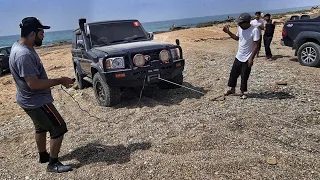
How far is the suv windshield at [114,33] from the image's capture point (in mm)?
7281

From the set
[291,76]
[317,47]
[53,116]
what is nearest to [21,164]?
[53,116]

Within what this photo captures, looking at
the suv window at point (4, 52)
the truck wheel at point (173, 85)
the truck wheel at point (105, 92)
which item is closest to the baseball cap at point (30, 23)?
the truck wheel at point (105, 92)

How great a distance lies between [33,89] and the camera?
12.0ft

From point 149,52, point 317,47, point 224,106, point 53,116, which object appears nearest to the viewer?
point 53,116

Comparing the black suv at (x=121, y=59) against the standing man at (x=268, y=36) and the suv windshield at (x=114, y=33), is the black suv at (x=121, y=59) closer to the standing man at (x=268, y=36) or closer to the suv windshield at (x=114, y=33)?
the suv windshield at (x=114, y=33)

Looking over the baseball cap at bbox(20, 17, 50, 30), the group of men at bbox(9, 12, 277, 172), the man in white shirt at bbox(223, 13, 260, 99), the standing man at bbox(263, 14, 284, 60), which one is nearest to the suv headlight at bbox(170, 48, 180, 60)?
the man in white shirt at bbox(223, 13, 260, 99)

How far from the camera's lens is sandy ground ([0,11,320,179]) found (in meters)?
3.71

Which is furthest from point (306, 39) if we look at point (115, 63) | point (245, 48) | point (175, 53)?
point (115, 63)

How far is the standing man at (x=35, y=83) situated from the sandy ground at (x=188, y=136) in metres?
0.54

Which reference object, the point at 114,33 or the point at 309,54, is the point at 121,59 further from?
the point at 309,54

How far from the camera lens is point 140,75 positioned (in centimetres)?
629

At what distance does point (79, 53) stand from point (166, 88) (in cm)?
238

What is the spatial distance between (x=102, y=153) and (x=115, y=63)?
2286mm

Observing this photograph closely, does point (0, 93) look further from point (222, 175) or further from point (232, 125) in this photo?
point (222, 175)
